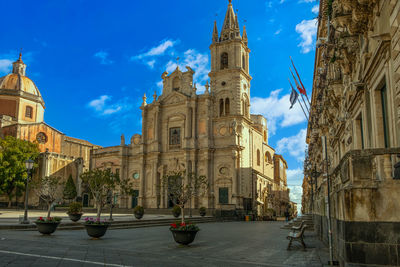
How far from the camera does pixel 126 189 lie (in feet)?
98.4

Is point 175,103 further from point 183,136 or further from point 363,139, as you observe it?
point 363,139

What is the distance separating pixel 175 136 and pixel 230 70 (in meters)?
12.2

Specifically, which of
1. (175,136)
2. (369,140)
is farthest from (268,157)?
(369,140)

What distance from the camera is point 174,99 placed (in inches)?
1994

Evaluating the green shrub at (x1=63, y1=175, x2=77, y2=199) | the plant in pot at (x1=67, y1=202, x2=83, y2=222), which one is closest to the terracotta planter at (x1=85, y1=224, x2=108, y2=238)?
the plant in pot at (x1=67, y1=202, x2=83, y2=222)

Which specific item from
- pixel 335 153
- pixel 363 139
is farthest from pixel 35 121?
pixel 363 139

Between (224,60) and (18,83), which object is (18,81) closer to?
(18,83)

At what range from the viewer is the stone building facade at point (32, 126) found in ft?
181

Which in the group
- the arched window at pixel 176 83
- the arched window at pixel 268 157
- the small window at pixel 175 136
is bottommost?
the arched window at pixel 268 157

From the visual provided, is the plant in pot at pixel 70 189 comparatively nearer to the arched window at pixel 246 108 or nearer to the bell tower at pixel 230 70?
the bell tower at pixel 230 70

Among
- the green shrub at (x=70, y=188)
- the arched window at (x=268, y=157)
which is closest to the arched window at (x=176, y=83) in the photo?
the arched window at (x=268, y=157)

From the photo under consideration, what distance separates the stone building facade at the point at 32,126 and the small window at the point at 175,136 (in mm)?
19530

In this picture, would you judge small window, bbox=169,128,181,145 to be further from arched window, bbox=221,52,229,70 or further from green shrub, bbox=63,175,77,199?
green shrub, bbox=63,175,77,199

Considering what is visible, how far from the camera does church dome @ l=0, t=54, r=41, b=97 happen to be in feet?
196
